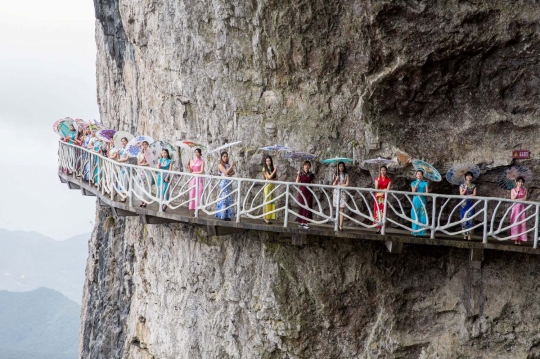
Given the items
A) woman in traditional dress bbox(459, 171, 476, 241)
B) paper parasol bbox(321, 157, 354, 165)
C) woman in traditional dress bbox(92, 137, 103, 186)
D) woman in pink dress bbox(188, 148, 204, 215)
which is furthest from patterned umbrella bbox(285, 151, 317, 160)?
woman in traditional dress bbox(92, 137, 103, 186)

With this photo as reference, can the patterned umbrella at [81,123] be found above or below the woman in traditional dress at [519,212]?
above

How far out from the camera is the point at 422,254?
49.5 feet

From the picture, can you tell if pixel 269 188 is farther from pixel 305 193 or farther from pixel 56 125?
pixel 56 125

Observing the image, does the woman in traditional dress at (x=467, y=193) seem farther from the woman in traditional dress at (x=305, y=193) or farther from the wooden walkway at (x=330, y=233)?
the woman in traditional dress at (x=305, y=193)

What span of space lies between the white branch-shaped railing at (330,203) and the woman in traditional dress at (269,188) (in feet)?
0.08

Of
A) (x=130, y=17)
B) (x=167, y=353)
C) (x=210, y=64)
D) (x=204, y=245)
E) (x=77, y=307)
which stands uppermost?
(x=130, y=17)

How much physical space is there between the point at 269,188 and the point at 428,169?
9.99 feet

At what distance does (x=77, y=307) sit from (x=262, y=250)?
105 m

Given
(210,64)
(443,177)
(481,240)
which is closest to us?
(481,240)

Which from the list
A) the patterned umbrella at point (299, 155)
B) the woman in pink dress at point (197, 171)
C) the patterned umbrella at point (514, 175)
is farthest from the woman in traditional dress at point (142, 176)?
the patterned umbrella at point (514, 175)

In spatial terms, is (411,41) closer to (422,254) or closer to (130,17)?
(422,254)

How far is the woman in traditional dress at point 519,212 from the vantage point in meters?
13.5

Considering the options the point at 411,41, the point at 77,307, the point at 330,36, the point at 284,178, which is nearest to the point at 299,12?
the point at 330,36

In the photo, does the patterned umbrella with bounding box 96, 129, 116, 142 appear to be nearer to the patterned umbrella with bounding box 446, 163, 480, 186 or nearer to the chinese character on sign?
the patterned umbrella with bounding box 446, 163, 480, 186
